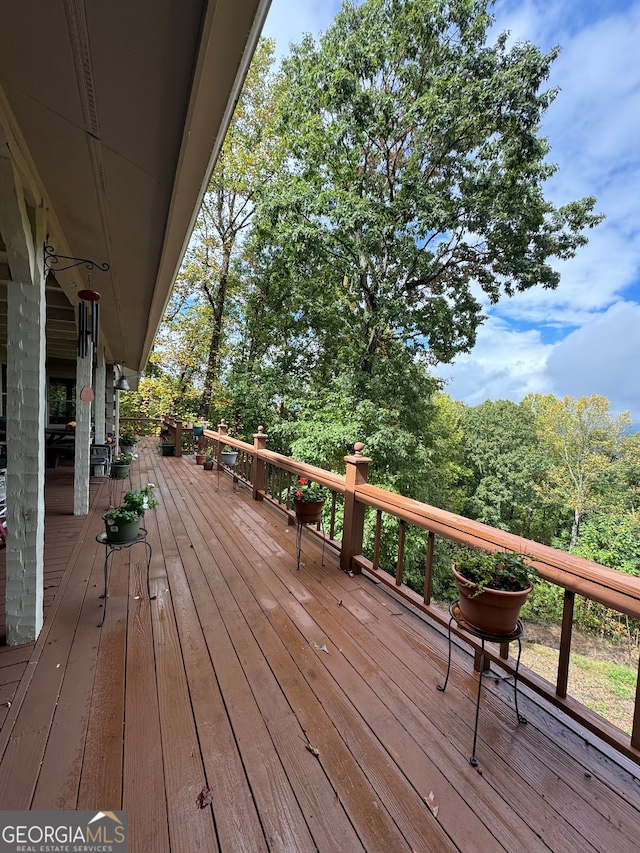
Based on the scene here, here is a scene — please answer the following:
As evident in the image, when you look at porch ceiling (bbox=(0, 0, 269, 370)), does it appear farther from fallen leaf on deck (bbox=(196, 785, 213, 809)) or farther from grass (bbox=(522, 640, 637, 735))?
grass (bbox=(522, 640, 637, 735))

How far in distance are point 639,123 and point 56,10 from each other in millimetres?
12829

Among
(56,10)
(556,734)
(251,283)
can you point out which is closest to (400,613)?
(556,734)

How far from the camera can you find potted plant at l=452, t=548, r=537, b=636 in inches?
53.4

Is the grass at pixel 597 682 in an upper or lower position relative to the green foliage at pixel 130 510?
lower

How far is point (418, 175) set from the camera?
7258mm

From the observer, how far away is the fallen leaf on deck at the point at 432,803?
1130 millimetres

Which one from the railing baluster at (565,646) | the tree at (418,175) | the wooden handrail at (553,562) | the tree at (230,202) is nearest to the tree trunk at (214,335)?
the tree at (230,202)

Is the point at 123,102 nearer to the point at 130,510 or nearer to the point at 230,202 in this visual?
the point at 130,510

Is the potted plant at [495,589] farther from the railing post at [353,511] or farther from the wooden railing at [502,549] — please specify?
the railing post at [353,511]

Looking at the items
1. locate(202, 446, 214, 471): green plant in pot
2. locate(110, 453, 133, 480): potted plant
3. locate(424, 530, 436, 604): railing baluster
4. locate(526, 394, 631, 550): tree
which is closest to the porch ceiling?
locate(424, 530, 436, 604): railing baluster

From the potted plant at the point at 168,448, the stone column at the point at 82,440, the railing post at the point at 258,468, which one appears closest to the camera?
the stone column at the point at 82,440

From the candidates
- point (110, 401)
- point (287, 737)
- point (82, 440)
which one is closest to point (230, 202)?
point (110, 401)

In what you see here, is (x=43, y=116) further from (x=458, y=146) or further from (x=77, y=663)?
(x=458, y=146)

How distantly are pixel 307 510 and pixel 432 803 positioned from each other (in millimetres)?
1844
